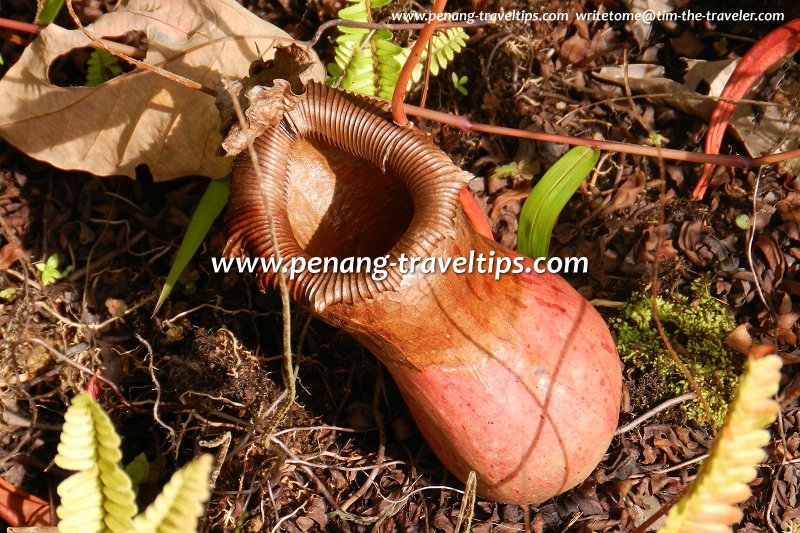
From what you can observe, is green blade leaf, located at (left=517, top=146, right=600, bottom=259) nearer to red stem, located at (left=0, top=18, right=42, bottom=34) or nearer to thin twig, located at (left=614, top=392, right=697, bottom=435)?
thin twig, located at (left=614, top=392, right=697, bottom=435)

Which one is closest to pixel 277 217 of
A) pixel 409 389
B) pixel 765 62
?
pixel 409 389

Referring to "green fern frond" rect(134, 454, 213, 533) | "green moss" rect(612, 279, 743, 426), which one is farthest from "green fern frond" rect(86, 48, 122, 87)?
"green moss" rect(612, 279, 743, 426)

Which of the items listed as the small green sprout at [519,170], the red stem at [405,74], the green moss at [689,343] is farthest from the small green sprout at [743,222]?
the red stem at [405,74]

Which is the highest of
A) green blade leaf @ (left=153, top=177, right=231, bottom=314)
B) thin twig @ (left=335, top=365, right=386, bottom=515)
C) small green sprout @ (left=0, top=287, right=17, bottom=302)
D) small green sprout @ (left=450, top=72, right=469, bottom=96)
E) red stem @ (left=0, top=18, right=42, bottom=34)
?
red stem @ (left=0, top=18, right=42, bottom=34)

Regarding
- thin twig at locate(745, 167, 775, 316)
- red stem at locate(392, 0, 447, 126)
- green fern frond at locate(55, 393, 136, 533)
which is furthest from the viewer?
thin twig at locate(745, 167, 775, 316)

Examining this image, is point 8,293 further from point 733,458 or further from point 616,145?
point 733,458

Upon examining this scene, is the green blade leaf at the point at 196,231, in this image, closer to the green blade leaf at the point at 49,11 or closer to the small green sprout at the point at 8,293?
the small green sprout at the point at 8,293
